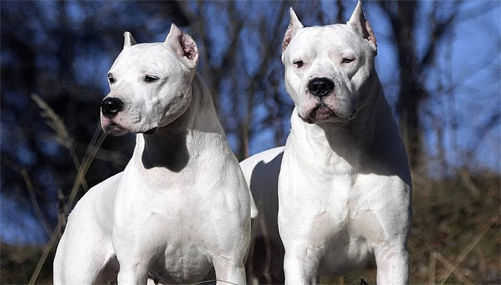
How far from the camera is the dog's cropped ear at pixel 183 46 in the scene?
19.5 ft

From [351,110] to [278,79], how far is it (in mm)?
5318

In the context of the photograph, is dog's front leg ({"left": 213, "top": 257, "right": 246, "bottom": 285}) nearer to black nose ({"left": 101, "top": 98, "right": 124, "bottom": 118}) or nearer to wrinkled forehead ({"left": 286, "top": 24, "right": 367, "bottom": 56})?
black nose ({"left": 101, "top": 98, "right": 124, "bottom": 118})

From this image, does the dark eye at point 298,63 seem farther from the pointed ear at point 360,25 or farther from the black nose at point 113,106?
the black nose at point 113,106

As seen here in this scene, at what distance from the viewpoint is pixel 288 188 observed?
5711mm

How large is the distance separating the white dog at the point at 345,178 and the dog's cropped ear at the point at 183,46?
0.58 metres

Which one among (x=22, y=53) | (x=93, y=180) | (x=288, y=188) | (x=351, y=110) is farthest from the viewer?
(x=22, y=53)

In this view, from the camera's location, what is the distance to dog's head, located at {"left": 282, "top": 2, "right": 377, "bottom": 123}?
17.3ft

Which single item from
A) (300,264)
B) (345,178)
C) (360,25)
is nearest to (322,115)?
(345,178)

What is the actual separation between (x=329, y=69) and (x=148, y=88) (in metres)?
0.98

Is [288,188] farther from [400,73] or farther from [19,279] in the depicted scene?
[400,73]

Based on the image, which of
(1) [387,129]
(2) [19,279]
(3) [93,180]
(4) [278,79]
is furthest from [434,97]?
(1) [387,129]

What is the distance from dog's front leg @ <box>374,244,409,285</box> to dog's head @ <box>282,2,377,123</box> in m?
0.78

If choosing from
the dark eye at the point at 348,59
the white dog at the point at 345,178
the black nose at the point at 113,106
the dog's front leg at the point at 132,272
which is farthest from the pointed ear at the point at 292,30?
the dog's front leg at the point at 132,272

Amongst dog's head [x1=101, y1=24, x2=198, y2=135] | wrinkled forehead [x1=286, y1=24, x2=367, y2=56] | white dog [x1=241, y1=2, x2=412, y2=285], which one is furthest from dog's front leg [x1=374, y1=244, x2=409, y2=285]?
dog's head [x1=101, y1=24, x2=198, y2=135]
